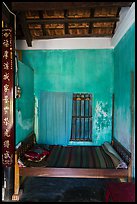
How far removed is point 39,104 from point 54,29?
2.06 meters

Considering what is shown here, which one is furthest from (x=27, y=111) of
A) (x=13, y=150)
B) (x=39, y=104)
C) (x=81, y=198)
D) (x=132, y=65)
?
(x=132, y=65)

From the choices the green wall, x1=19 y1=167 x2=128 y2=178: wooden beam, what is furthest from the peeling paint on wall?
the green wall

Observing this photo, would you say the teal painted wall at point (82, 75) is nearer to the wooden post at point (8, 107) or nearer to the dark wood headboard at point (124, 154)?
the dark wood headboard at point (124, 154)

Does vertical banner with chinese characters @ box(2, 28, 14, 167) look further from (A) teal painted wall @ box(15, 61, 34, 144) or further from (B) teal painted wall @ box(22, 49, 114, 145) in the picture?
(B) teal painted wall @ box(22, 49, 114, 145)

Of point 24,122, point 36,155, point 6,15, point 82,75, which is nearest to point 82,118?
point 82,75

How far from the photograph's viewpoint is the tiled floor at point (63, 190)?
13.0 ft

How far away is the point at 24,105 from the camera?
507cm

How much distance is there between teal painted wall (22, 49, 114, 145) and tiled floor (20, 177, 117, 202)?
5.41ft

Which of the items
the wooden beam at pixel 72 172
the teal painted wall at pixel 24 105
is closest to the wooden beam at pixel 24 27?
the teal painted wall at pixel 24 105

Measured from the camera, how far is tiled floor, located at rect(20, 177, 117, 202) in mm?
3957

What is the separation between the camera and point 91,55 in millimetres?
6219

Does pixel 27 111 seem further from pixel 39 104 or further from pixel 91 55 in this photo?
pixel 91 55

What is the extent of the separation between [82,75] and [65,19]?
169 cm

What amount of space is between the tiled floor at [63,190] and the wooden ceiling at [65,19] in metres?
3.43
